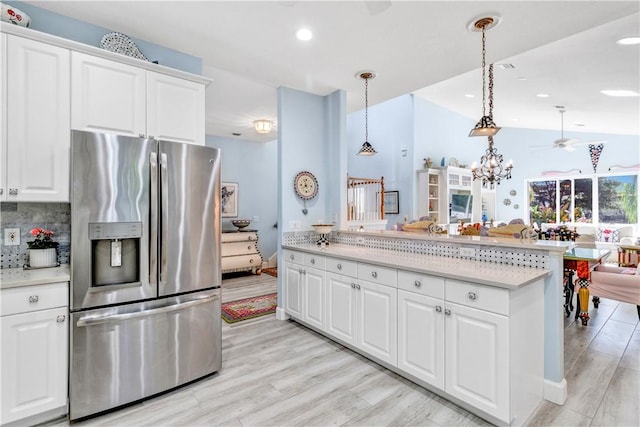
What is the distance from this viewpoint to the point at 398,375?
245cm

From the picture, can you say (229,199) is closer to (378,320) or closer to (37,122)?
(37,122)

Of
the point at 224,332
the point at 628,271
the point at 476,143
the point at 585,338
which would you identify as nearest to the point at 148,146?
the point at 224,332

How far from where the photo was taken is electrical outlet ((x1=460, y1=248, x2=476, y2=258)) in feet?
8.26

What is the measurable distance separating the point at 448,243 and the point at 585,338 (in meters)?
1.97

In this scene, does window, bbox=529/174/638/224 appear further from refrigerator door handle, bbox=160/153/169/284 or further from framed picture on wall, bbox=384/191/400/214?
refrigerator door handle, bbox=160/153/169/284

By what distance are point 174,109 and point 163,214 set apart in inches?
35.2

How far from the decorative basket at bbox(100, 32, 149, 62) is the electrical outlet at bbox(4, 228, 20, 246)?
1533mm

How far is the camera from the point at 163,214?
7.16ft

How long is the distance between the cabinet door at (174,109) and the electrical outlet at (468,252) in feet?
8.02

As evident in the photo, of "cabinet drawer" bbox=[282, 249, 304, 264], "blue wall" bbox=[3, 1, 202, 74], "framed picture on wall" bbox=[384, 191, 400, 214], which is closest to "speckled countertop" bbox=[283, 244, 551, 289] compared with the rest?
"cabinet drawer" bbox=[282, 249, 304, 264]

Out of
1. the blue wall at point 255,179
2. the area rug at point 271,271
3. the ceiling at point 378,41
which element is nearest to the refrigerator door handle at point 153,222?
the ceiling at point 378,41

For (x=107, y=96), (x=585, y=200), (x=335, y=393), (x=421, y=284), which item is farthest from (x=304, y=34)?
(x=585, y=200)

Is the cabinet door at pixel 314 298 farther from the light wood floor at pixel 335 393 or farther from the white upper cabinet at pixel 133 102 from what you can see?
the white upper cabinet at pixel 133 102

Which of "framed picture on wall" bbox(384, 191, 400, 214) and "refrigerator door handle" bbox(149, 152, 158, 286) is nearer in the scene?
"refrigerator door handle" bbox(149, 152, 158, 286)
